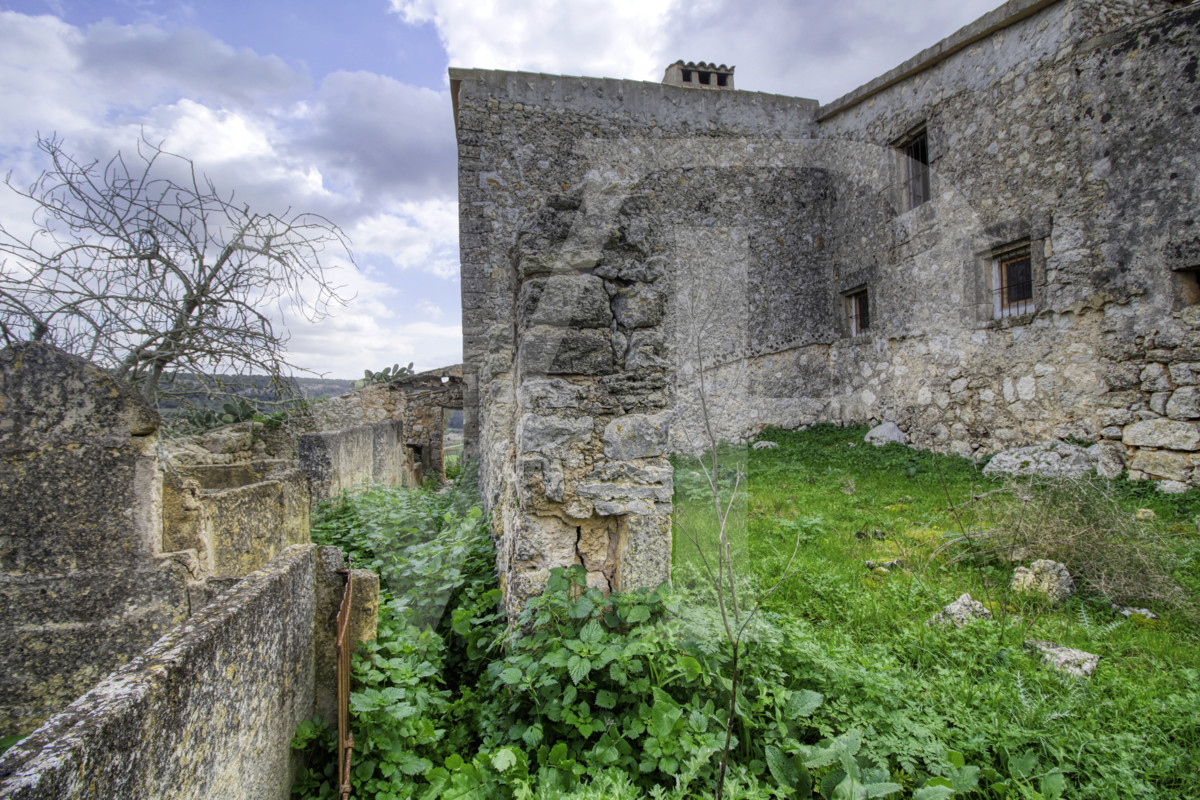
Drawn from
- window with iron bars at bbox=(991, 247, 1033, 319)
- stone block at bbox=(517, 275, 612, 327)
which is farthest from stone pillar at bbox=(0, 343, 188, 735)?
window with iron bars at bbox=(991, 247, 1033, 319)

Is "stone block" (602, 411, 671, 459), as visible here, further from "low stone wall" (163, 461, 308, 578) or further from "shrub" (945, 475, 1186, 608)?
"shrub" (945, 475, 1186, 608)

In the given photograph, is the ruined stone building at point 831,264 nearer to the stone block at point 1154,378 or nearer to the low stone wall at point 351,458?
the stone block at point 1154,378

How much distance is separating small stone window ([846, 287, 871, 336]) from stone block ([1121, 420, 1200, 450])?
360cm

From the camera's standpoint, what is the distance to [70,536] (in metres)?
1.86

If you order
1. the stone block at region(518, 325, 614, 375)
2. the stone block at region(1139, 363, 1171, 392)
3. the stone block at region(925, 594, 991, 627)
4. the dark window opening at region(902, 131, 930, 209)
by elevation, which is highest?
the dark window opening at region(902, 131, 930, 209)

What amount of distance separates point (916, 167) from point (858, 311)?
83.0 inches

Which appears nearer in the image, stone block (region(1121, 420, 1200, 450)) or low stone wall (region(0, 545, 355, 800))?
low stone wall (region(0, 545, 355, 800))

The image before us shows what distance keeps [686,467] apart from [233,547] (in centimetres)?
427

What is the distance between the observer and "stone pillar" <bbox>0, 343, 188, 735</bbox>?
5.84 ft

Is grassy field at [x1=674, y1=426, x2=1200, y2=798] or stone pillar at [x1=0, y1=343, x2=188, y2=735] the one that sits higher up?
stone pillar at [x1=0, y1=343, x2=188, y2=735]

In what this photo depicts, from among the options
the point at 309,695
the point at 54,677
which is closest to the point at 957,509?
the point at 309,695

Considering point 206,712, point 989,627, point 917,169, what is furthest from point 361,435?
point 917,169

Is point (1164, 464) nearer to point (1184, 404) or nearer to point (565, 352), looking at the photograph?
point (1184, 404)

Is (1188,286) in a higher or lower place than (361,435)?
higher
